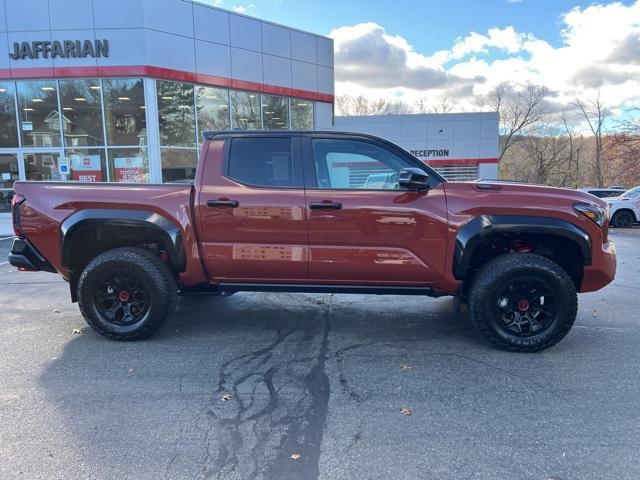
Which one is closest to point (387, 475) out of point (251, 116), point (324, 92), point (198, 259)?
point (198, 259)

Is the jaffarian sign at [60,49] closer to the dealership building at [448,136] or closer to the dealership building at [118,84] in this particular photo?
the dealership building at [118,84]

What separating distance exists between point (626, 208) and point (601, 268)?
46.8 ft

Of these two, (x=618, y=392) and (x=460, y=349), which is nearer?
(x=618, y=392)

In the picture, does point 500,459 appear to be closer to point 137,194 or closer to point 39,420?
point 39,420

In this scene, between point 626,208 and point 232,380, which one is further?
point 626,208

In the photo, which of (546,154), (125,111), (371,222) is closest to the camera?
(371,222)

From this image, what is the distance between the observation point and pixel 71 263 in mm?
4586

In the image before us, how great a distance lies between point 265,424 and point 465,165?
2455 cm

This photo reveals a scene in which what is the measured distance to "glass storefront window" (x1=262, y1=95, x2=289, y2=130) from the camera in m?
18.8

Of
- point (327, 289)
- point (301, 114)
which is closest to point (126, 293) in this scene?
point (327, 289)

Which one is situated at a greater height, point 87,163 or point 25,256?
point 87,163

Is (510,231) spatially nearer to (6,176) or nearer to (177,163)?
(177,163)

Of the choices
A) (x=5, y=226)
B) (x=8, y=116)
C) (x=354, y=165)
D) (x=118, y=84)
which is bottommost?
(x=5, y=226)

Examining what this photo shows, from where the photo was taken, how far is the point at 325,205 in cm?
416
